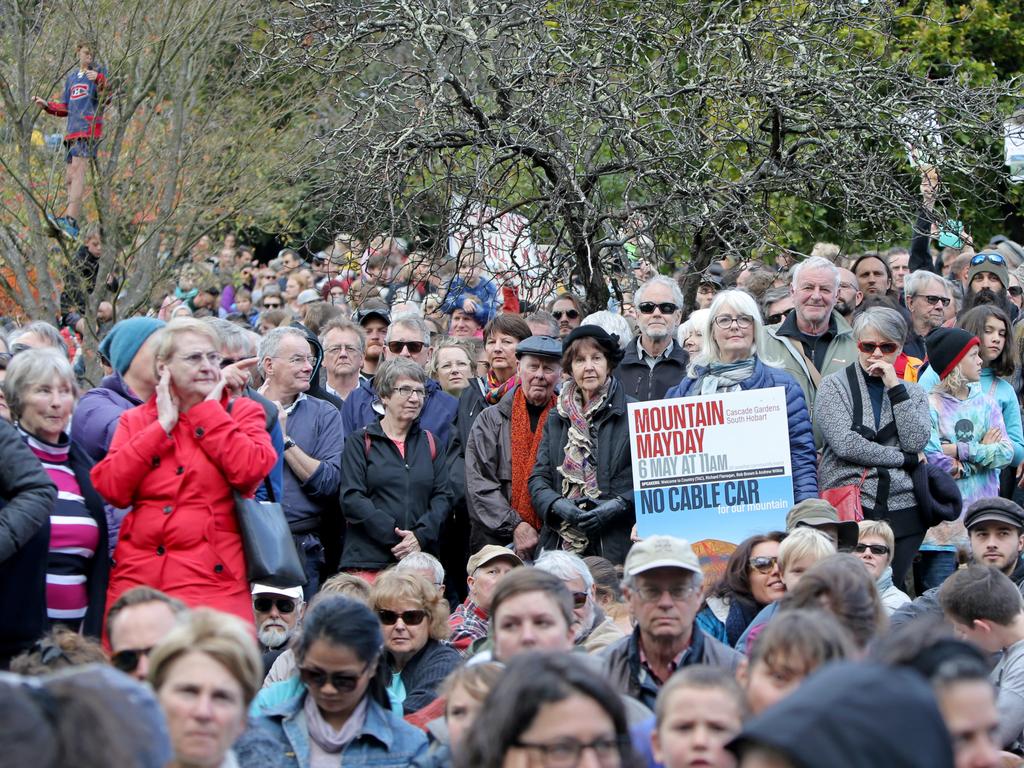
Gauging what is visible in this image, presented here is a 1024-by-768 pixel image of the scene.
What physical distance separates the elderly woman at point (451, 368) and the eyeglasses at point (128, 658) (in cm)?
493

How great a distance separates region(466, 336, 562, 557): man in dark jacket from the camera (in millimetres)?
8750

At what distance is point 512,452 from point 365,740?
11.3 feet

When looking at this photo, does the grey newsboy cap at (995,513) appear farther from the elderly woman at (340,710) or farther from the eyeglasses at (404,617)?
the elderly woman at (340,710)

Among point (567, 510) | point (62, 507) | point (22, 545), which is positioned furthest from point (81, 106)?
point (22, 545)

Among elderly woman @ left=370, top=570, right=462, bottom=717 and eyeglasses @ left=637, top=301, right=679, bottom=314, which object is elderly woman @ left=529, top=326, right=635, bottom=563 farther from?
elderly woman @ left=370, top=570, right=462, bottom=717

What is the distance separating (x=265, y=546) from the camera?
22.0ft

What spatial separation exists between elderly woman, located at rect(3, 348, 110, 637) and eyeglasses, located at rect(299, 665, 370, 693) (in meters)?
1.49

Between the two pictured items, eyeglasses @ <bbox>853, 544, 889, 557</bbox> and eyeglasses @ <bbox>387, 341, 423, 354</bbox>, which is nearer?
eyeglasses @ <bbox>853, 544, 889, 557</bbox>

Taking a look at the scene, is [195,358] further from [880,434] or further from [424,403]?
[880,434]

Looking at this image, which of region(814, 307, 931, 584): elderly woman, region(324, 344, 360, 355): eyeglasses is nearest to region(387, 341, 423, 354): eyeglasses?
region(324, 344, 360, 355): eyeglasses

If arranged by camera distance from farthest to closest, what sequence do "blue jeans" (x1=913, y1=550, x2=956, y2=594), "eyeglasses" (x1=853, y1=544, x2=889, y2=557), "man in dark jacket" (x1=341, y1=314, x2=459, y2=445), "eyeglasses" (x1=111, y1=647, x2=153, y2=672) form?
"man in dark jacket" (x1=341, y1=314, x2=459, y2=445) < "blue jeans" (x1=913, y1=550, x2=956, y2=594) < "eyeglasses" (x1=853, y1=544, x2=889, y2=557) < "eyeglasses" (x1=111, y1=647, x2=153, y2=672)

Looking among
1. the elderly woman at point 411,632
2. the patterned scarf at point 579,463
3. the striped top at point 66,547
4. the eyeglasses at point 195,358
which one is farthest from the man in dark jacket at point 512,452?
the striped top at point 66,547

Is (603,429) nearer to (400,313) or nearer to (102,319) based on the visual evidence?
(400,313)

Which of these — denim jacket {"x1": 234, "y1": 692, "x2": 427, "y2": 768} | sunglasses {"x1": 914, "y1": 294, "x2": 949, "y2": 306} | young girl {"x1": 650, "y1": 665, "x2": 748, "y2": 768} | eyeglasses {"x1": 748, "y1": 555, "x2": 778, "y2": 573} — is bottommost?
denim jacket {"x1": 234, "y1": 692, "x2": 427, "y2": 768}
